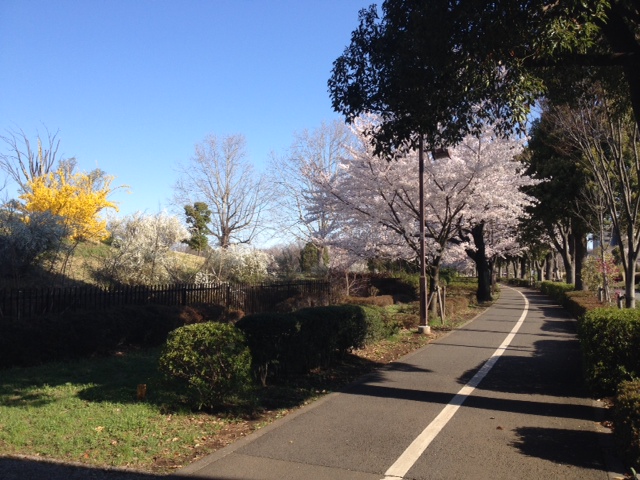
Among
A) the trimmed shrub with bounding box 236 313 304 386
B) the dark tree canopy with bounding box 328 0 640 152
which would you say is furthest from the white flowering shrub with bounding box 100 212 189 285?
the dark tree canopy with bounding box 328 0 640 152

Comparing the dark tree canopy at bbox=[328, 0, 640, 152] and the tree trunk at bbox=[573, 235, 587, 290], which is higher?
the dark tree canopy at bbox=[328, 0, 640, 152]

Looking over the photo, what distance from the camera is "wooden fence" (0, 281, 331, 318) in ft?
36.6

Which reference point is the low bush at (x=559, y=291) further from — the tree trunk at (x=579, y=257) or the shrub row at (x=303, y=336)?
the shrub row at (x=303, y=336)

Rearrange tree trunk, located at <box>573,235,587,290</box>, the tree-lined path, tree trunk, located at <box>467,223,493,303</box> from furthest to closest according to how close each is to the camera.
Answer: tree trunk, located at <box>573,235,587,290</box>, tree trunk, located at <box>467,223,493,303</box>, the tree-lined path

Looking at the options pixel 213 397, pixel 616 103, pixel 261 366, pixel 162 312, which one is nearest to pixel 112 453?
pixel 213 397

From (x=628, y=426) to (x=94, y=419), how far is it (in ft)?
18.9

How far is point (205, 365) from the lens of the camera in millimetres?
7074

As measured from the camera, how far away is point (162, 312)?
12281 millimetres

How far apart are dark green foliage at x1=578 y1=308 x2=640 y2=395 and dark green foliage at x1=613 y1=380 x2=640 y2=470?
257cm

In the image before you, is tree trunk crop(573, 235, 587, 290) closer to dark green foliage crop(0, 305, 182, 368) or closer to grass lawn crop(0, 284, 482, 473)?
grass lawn crop(0, 284, 482, 473)

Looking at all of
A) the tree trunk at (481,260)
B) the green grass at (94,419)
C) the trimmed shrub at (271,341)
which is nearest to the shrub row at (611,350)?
the trimmed shrub at (271,341)

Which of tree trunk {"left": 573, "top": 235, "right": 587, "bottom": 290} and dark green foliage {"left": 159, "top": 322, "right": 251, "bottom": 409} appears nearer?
dark green foliage {"left": 159, "top": 322, "right": 251, "bottom": 409}

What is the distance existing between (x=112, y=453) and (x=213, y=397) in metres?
1.77

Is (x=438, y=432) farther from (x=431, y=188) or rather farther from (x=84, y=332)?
(x=431, y=188)
